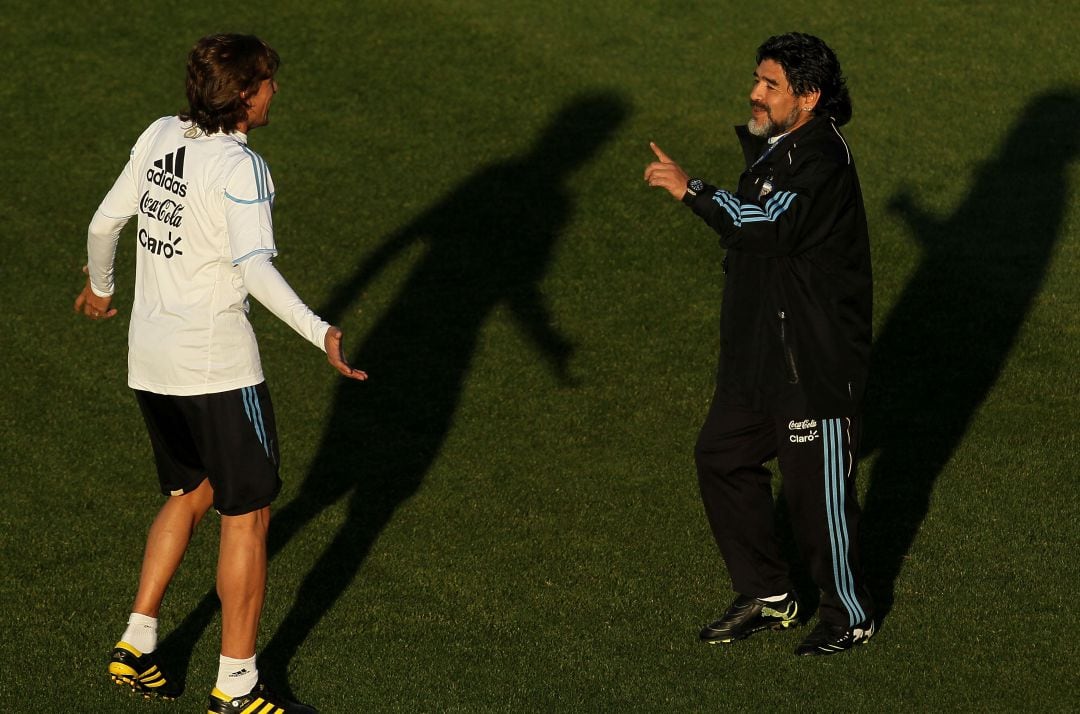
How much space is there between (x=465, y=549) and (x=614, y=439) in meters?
1.28

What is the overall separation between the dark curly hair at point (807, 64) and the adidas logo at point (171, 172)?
2041 millimetres

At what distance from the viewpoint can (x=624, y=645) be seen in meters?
6.05

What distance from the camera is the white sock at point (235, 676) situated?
549 centimetres

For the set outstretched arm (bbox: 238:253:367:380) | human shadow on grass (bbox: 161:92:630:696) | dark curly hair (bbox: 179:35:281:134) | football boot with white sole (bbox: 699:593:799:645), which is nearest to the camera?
outstretched arm (bbox: 238:253:367:380)

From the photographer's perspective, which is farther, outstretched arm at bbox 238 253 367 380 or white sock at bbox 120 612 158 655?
white sock at bbox 120 612 158 655

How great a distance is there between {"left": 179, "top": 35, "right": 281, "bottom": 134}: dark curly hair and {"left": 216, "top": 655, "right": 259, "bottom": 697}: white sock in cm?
183

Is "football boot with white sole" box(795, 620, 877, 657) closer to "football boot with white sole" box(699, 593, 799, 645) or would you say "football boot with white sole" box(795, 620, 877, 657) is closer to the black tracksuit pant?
the black tracksuit pant

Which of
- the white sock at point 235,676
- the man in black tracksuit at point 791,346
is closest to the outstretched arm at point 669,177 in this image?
the man in black tracksuit at point 791,346

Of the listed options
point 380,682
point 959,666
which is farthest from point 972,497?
point 380,682

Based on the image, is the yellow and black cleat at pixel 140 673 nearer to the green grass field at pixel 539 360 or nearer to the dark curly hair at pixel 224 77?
the green grass field at pixel 539 360

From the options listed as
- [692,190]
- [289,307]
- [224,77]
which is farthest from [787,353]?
[224,77]

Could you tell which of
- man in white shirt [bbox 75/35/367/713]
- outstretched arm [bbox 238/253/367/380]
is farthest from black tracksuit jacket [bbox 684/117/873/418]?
man in white shirt [bbox 75/35/367/713]

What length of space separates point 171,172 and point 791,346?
2.28 metres

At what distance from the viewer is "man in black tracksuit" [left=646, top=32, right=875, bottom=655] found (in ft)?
18.2
